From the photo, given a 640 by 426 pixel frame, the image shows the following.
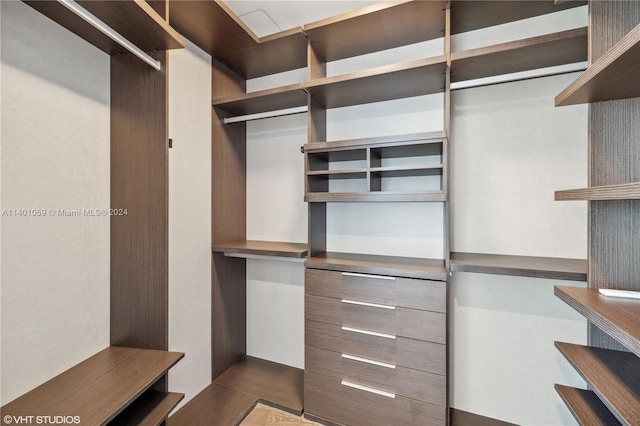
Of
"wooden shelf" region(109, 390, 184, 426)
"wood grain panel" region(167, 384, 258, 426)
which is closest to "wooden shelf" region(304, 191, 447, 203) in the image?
"wooden shelf" region(109, 390, 184, 426)

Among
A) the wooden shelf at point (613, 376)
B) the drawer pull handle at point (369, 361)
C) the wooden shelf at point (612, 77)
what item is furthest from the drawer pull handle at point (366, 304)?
the wooden shelf at point (612, 77)

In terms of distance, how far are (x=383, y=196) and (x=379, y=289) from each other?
0.51 meters

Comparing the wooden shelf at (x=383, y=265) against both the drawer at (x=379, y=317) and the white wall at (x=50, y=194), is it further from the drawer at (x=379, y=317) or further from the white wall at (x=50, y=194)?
the white wall at (x=50, y=194)

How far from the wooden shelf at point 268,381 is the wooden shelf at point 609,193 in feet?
6.04

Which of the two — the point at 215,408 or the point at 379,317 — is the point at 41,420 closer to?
the point at 215,408

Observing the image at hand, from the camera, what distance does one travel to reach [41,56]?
128 cm

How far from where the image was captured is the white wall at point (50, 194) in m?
Result: 1.18

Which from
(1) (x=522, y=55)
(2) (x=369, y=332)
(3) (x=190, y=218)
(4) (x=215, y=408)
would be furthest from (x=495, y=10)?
(4) (x=215, y=408)

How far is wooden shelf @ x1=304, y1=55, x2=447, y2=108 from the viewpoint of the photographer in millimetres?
1579

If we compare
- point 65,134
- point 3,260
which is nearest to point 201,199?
point 65,134

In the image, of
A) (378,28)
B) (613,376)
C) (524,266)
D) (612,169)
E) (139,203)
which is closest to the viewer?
(613,376)

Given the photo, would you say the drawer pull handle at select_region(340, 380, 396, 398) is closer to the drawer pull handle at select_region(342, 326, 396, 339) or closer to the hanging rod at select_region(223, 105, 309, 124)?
the drawer pull handle at select_region(342, 326, 396, 339)

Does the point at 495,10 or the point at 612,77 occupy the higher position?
the point at 495,10

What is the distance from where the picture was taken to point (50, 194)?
132cm
